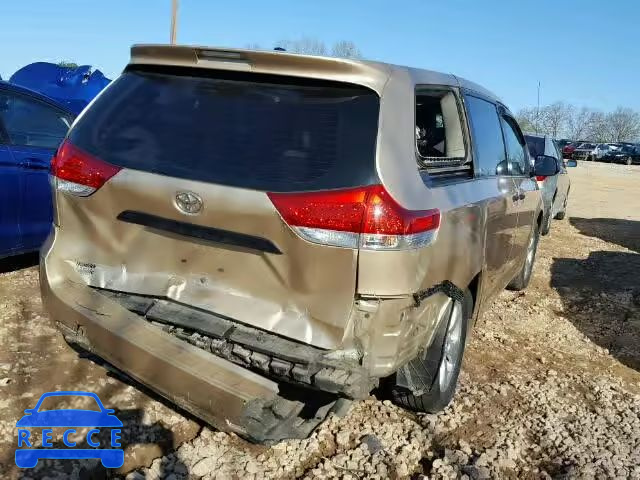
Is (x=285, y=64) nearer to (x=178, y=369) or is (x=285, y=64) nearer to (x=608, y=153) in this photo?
(x=178, y=369)

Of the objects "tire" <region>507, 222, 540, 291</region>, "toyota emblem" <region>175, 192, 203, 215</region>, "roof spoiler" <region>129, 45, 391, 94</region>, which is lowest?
"tire" <region>507, 222, 540, 291</region>

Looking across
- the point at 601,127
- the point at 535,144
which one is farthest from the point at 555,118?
the point at 535,144

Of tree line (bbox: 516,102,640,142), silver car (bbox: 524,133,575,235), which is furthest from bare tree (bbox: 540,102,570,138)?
silver car (bbox: 524,133,575,235)

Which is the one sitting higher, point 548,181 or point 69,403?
point 548,181

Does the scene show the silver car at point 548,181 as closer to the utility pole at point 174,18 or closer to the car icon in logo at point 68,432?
the utility pole at point 174,18

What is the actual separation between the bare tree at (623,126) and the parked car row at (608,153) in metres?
40.5

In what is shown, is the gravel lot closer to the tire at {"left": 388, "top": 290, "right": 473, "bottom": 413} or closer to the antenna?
the tire at {"left": 388, "top": 290, "right": 473, "bottom": 413}

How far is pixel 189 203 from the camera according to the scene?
2.57m

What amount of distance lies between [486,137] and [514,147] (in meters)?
1.13

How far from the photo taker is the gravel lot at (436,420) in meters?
2.91

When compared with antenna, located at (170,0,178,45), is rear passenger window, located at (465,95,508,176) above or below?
below

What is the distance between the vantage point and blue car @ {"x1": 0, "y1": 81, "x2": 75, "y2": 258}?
4793mm

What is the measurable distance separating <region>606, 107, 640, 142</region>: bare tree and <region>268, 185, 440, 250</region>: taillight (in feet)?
306

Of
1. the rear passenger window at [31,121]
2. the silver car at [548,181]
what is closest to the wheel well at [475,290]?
the rear passenger window at [31,121]
